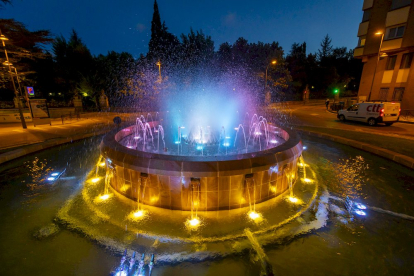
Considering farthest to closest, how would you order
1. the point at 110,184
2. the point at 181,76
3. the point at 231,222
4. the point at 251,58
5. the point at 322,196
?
1. the point at 251,58
2. the point at 181,76
3. the point at 110,184
4. the point at 322,196
5. the point at 231,222

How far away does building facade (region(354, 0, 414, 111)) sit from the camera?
22.1 m

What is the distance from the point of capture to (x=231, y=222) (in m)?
4.66

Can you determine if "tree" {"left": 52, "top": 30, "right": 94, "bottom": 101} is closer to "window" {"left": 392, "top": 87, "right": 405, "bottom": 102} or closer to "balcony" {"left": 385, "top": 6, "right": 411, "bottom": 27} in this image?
"balcony" {"left": 385, "top": 6, "right": 411, "bottom": 27}

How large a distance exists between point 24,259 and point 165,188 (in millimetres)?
2940

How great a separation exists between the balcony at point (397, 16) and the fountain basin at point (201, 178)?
97.8 feet

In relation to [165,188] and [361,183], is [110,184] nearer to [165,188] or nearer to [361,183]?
[165,188]

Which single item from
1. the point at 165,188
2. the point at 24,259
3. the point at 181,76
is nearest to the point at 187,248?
the point at 165,188

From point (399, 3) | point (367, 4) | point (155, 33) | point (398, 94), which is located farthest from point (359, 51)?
point (155, 33)


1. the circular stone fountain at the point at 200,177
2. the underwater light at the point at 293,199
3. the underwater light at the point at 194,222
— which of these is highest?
the circular stone fountain at the point at 200,177

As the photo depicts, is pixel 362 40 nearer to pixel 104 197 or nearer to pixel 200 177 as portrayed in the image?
pixel 200 177

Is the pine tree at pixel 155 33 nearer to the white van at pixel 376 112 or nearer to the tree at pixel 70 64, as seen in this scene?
the tree at pixel 70 64

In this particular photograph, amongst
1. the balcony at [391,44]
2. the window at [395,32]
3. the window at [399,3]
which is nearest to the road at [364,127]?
the balcony at [391,44]

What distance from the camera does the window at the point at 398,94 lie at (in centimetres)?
2369

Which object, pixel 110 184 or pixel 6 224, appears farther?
pixel 110 184
